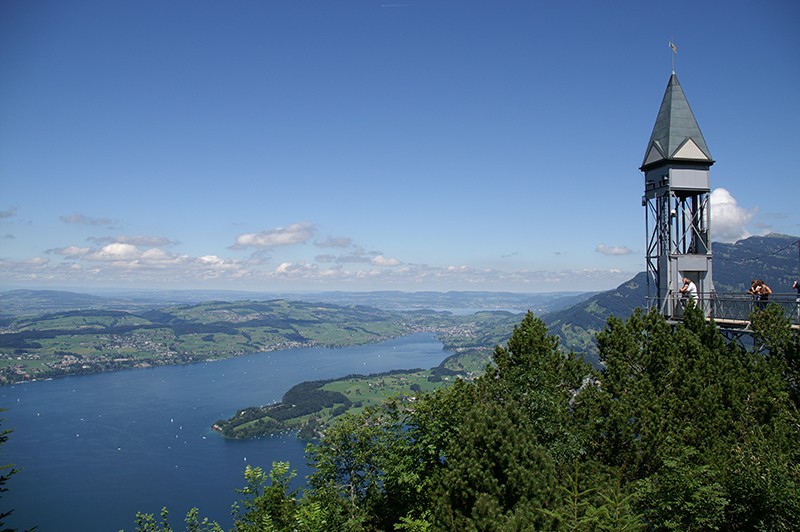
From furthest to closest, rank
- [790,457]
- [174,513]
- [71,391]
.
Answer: [71,391]
[174,513]
[790,457]

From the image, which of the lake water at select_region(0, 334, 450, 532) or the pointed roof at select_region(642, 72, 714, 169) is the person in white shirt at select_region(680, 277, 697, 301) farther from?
the lake water at select_region(0, 334, 450, 532)

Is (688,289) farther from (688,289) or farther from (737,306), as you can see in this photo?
(737,306)

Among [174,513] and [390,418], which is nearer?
[390,418]

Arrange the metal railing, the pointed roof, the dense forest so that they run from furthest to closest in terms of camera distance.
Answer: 1. the pointed roof
2. the metal railing
3. the dense forest

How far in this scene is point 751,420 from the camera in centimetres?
1438

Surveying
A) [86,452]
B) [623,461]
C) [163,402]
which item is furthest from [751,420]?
[163,402]

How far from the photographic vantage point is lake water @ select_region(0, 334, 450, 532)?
81.8 meters

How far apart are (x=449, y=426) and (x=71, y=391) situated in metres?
195

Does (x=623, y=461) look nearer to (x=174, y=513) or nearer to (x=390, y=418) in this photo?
(x=390, y=418)

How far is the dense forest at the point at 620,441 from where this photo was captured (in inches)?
438

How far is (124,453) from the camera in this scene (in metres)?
108

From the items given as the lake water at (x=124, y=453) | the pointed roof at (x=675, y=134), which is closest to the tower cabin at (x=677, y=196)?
the pointed roof at (x=675, y=134)

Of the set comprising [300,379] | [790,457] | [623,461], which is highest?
[790,457]

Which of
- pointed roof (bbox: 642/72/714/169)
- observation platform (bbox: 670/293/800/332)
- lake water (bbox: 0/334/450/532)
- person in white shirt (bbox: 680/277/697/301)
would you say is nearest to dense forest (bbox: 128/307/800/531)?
observation platform (bbox: 670/293/800/332)
